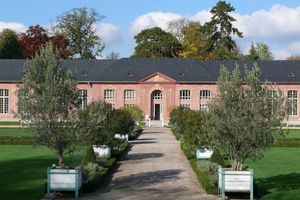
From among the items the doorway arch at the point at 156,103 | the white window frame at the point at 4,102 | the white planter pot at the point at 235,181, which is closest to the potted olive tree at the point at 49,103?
the white planter pot at the point at 235,181

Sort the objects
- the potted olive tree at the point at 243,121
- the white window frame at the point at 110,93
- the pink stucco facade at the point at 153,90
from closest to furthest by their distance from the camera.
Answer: the potted olive tree at the point at 243,121
the pink stucco facade at the point at 153,90
the white window frame at the point at 110,93

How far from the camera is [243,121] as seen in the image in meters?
15.6

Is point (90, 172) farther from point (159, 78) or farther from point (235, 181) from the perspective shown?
point (159, 78)

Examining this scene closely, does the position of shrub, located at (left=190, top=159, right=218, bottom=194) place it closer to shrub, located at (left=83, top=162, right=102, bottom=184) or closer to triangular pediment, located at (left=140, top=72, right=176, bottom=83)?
shrub, located at (left=83, top=162, right=102, bottom=184)

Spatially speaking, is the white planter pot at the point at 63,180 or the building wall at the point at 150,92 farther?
A: the building wall at the point at 150,92

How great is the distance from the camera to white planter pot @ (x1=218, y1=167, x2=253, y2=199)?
15641mm

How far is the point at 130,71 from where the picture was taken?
6531 centimetres

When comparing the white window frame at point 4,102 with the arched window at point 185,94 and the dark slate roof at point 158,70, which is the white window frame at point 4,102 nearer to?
the dark slate roof at point 158,70

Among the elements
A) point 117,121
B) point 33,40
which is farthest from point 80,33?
point 117,121

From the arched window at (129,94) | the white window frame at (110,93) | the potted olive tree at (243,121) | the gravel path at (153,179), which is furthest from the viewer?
the arched window at (129,94)

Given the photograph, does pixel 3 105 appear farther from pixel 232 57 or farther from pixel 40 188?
pixel 40 188

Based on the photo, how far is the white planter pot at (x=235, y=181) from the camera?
51.3ft

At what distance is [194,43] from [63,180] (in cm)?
6687

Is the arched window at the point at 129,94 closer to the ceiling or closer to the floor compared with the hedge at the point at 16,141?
closer to the ceiling
